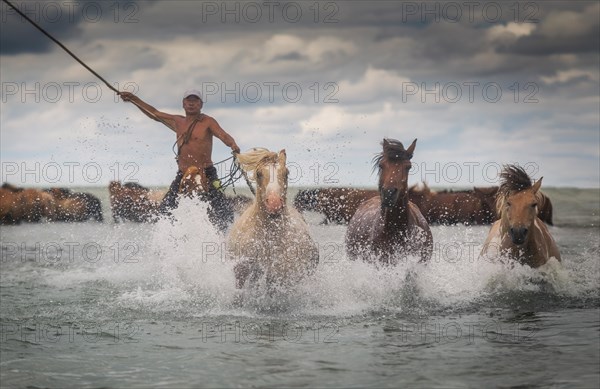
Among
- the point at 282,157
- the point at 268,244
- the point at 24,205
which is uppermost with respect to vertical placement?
the point at 24,205

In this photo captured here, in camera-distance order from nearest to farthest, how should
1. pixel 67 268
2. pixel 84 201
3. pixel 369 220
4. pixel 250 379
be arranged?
pixel 250 379, pixel 369 220, pixel 67 268, pixel 84 201

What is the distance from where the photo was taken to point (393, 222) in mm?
10625

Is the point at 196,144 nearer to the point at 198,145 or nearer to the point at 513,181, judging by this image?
the point at 198,145

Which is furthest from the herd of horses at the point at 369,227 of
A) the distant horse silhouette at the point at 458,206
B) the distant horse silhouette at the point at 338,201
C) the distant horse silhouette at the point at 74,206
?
the distant horse silhouette at the point at 74,206

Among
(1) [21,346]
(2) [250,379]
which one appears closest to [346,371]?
(2) [250,379]

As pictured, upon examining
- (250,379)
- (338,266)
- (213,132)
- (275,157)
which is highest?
(213,132)

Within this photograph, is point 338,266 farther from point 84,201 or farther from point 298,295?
point 84,201

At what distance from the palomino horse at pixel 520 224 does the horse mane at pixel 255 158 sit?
348cm

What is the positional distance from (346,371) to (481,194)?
67.3ft

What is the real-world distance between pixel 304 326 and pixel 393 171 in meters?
2.29

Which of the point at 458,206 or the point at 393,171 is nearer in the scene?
the point at 393,171

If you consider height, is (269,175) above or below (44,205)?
below

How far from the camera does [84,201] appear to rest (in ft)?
111

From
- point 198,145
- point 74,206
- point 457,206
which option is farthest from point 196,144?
point 74,206
